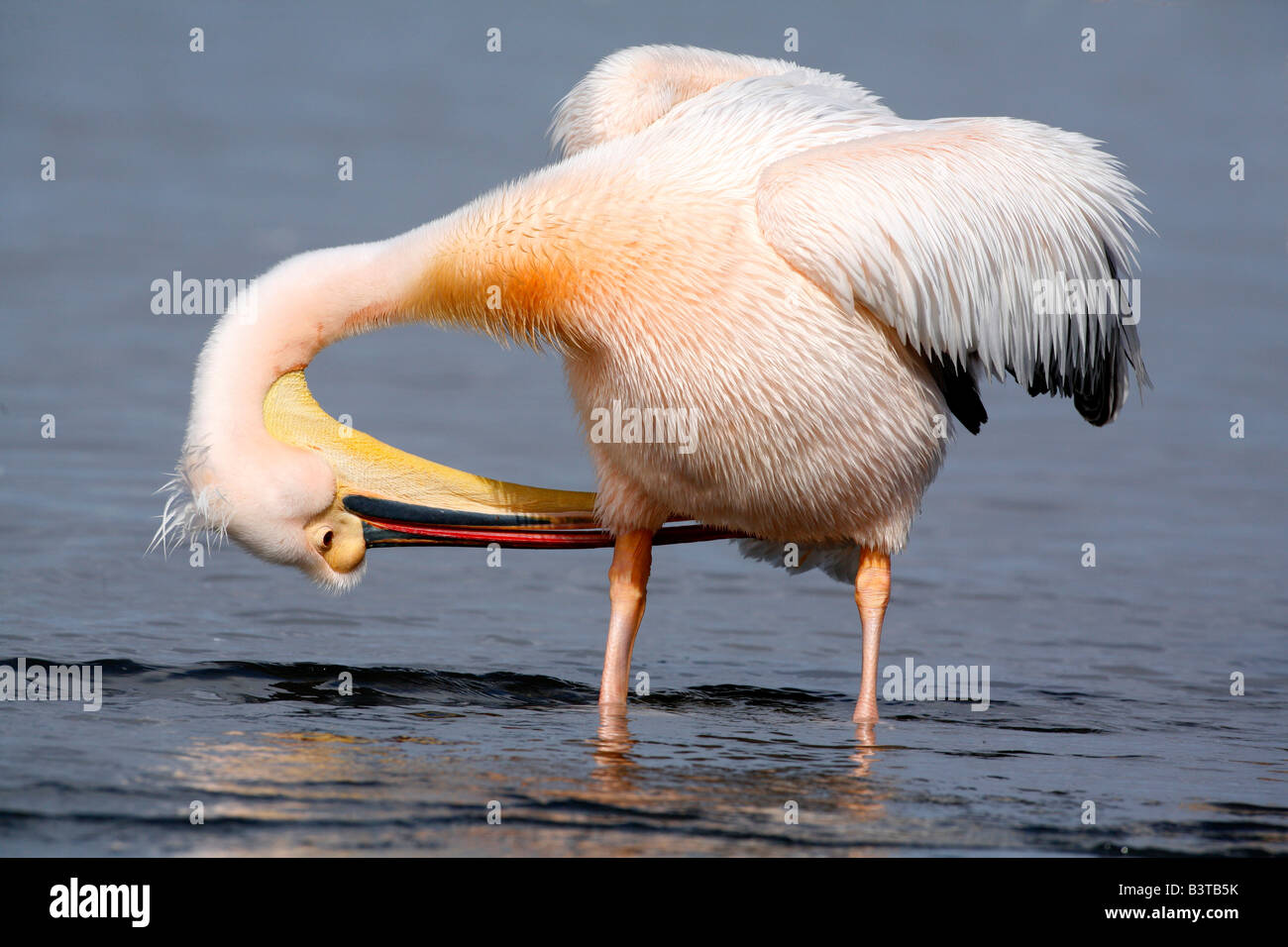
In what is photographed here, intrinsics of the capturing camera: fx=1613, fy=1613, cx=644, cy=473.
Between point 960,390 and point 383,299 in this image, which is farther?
point 960,390

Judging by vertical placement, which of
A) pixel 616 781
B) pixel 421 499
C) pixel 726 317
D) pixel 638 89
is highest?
pixel 638 89

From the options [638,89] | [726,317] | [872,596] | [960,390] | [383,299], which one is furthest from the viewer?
[638,89]

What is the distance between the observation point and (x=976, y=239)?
4.52m

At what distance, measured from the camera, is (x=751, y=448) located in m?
4.42

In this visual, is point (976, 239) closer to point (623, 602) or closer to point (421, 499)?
point (623, 602)

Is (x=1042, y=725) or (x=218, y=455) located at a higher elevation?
(x=218, y=455)

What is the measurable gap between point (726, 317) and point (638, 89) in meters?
1.39

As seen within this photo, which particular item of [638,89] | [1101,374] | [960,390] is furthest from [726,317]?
[1101,374]

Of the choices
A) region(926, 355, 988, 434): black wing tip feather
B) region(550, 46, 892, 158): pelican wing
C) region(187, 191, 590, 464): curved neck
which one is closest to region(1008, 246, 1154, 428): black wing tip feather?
region(926, 355, 988, 434): black wing tip feather

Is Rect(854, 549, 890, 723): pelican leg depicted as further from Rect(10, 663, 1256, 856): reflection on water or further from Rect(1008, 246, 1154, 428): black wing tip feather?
Rect(1008, 246, 1154, 428): black wing tip feather

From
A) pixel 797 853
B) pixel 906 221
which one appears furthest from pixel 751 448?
pixel 797 853

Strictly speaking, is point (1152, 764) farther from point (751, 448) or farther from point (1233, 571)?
point (1233, 571)
